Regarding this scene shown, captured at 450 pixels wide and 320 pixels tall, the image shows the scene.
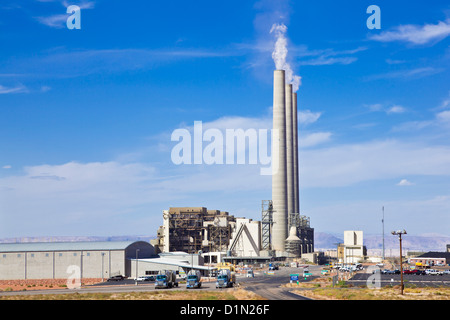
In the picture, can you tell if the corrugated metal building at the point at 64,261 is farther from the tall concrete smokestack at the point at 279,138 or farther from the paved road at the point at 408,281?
the tall concrete smokestack at the point at 279,138

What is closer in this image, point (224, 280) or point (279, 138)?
point (224, 280)

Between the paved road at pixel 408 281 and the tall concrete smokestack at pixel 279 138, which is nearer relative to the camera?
the paved road at pixel 408 281

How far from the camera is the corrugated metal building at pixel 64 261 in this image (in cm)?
12488

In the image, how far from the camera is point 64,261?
126250 millimetres

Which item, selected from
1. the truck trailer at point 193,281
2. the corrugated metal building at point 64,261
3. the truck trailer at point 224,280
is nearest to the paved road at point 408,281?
the truck trailer at point 224,280

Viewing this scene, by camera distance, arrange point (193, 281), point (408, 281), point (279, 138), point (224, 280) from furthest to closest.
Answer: point (279, 138) < point (408, 281) < point (224, 280) < point (193, 281)

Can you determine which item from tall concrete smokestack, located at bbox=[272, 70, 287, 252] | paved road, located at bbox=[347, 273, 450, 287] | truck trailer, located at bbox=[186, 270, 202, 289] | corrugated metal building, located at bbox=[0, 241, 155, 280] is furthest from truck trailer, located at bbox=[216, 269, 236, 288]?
tall concrete smokestack, located at bbox=[272, 70, 287, 252]

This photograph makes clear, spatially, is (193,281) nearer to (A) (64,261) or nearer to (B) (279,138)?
(A) (64,261)

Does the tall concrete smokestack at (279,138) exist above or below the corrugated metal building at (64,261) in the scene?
above

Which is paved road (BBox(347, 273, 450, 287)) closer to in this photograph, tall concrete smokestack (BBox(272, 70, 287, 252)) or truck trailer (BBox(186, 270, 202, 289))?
truck trailer (BBox(186, 270, 202, 289))

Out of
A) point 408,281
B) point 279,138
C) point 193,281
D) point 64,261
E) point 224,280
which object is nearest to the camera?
point 193,281

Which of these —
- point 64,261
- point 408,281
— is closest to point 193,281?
point 408,281
